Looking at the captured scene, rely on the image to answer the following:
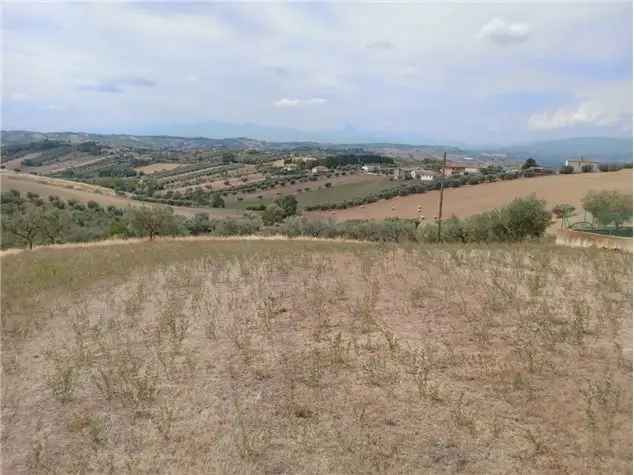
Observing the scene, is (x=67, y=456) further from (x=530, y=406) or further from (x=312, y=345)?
(x=530, y=406)

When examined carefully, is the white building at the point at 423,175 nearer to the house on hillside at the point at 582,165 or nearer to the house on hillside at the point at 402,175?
the house on hillside at the point at 402,175

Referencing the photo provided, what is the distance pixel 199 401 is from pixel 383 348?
2.37 meters

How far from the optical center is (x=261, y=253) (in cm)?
1327

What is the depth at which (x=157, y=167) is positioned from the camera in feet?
381

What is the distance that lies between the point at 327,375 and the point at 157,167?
393 ft

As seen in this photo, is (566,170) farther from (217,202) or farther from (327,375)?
(327,375)

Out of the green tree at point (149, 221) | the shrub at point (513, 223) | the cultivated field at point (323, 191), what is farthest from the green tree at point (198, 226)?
the cultivated field at point (323, 191)

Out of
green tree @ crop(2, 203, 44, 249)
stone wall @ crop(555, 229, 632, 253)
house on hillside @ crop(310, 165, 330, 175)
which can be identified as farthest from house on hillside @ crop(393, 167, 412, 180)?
green tree @ crop(2, 203, 44, 249)

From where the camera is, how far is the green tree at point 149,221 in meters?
29.0

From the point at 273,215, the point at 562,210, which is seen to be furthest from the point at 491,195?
the point at 273,215

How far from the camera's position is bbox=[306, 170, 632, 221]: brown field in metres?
43.6

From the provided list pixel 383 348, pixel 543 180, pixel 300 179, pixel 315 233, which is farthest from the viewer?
pixel 300 179

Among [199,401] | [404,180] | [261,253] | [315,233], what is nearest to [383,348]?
[199,401]

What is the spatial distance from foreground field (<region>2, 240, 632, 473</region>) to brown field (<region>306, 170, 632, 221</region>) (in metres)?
34.9
